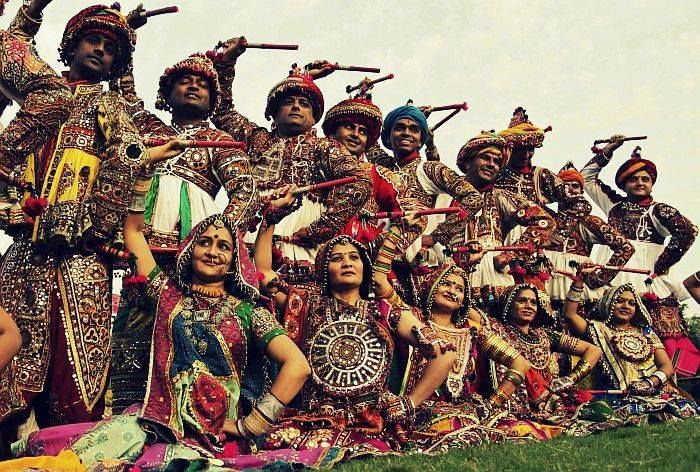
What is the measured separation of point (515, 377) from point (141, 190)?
3392 mm

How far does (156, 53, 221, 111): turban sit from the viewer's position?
7.01 metres

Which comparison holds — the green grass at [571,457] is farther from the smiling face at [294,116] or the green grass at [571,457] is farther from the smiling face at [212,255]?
the smiling face at [294,116]

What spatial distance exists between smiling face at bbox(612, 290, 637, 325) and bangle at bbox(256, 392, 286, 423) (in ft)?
16.2

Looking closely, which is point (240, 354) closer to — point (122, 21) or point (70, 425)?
point (70, 425)

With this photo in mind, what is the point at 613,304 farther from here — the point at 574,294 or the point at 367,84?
the point at 367,84

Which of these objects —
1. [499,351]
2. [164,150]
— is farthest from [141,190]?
[499,351]

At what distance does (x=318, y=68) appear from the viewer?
893 cm

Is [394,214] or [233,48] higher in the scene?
[233,48]

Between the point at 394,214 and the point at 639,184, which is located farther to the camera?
the point at 639,184

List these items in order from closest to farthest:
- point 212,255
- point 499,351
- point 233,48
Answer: point 212,255 < point 499,351 < point 233,48

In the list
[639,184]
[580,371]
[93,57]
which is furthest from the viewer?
[639,184]

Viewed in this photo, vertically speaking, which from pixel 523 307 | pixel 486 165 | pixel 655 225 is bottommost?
pixel 523 307

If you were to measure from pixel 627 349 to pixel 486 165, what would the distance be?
2156 mm

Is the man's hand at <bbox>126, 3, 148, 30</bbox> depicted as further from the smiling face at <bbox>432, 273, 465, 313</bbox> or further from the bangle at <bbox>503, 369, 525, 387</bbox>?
the bangle at <bbox>503, 369, 525, 387</bbox>
